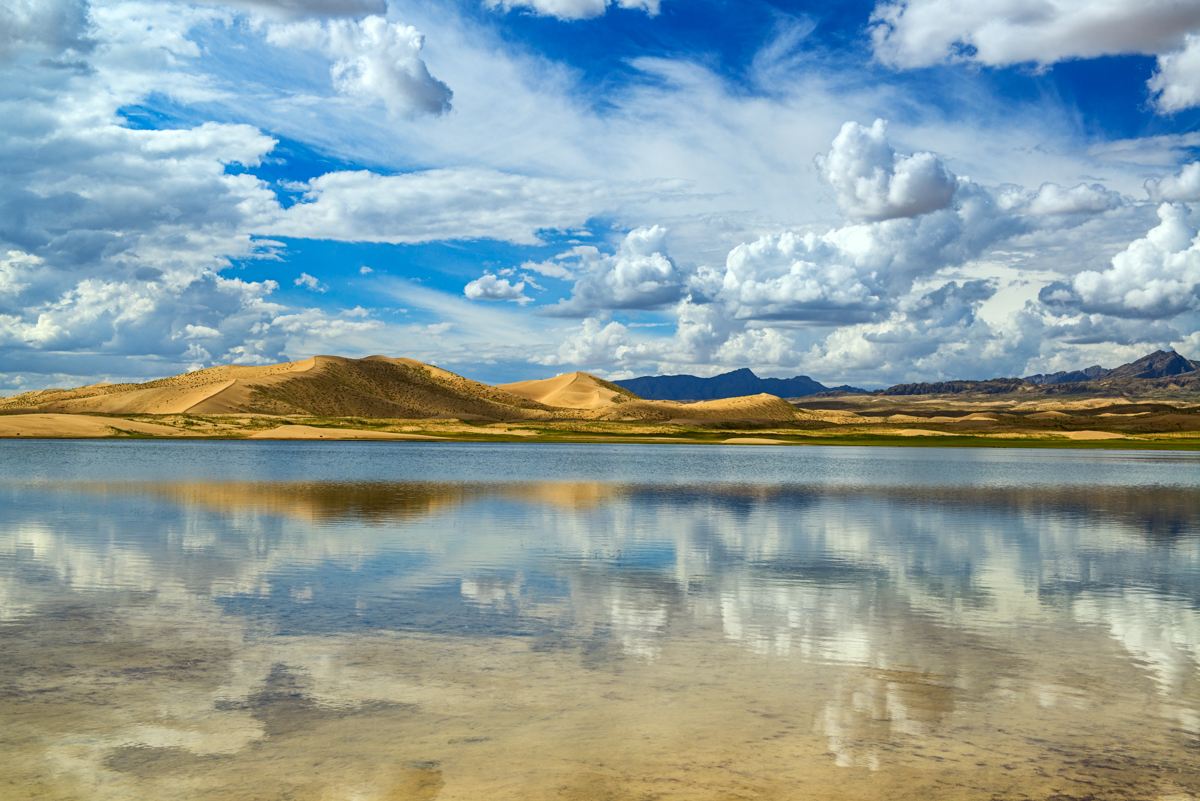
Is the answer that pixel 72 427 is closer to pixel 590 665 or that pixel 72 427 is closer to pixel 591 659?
pixel 591 659

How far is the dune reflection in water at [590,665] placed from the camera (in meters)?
10.1

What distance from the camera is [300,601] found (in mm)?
19156

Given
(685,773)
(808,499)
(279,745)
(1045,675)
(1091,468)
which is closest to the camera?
(685,773)

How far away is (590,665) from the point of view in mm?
14531

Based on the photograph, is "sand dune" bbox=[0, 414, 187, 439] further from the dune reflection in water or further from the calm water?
the dune reflection in water

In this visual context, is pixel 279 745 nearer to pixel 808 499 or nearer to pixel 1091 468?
pixel 808 499

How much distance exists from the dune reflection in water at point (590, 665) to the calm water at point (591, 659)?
59 millimetres

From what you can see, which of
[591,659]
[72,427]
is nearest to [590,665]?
[591,659]

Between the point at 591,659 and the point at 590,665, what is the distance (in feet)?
1.21

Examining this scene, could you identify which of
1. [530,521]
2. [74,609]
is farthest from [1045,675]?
[530,521]

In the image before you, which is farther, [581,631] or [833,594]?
[833,594]

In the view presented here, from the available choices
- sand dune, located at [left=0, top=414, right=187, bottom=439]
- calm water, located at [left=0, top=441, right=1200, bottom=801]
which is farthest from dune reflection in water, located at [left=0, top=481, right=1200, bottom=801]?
sand dune, located at [left=0, top=414, right=187, bottom=439]

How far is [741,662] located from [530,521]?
20.3 metres

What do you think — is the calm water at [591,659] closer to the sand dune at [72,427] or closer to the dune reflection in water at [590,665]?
the dune reflection in water at [590,665]
